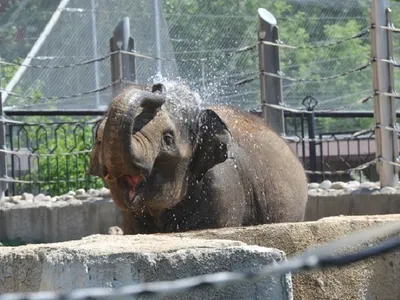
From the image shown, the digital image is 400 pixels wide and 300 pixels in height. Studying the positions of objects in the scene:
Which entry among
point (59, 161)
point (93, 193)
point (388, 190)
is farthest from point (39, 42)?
point (388, 190)

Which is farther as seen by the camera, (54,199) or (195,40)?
(195,40)

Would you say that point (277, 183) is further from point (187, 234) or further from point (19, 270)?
point (19, 270)

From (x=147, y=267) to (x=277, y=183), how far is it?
3.44 metres

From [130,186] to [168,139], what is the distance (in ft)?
1.49

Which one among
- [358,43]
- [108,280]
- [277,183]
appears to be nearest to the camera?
[108,280]

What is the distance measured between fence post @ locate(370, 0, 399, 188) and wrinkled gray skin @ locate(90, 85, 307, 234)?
67.2 inches

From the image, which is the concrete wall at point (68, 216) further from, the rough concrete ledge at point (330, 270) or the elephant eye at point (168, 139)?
the rough concrete ledge at point (330, 270)

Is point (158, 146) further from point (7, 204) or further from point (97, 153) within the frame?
point (7, 204)

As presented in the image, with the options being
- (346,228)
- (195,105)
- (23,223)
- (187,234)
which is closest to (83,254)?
(187,234)

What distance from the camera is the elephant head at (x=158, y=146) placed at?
555 cm

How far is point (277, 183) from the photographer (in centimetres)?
725

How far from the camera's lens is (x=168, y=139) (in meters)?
6.30

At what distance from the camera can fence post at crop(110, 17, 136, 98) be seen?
10.1m

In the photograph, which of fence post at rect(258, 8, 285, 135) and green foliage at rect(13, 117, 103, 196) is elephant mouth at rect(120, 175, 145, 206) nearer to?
fence post at rect(258, 8, 285, 135)
